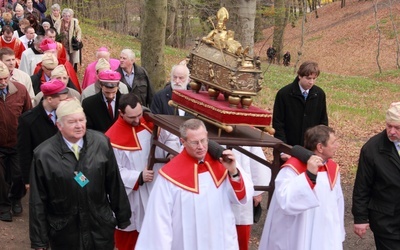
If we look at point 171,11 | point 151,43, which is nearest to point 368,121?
point 151,43

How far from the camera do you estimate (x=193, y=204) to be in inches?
212

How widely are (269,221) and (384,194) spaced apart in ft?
4.06

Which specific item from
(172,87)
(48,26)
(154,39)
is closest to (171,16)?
(48,26)

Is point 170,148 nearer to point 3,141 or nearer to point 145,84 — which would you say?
point 3,141

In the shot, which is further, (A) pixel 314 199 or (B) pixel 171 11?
(B) pixel 171 11

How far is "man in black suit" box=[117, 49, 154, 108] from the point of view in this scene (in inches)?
396

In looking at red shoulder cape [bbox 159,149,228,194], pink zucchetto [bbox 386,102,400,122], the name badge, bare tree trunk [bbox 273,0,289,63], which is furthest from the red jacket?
bare tree trunk [bbox 273,0,289,63]

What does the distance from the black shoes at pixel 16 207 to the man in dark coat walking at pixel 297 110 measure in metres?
3.46

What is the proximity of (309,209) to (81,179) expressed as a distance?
1.95 metres

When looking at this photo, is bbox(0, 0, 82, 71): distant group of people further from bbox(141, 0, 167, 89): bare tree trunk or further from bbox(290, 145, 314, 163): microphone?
bbox(290, 145, 314, 163): microphone

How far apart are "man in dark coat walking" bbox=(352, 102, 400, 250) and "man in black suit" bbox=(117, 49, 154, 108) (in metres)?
4.40

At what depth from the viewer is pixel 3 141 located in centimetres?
830

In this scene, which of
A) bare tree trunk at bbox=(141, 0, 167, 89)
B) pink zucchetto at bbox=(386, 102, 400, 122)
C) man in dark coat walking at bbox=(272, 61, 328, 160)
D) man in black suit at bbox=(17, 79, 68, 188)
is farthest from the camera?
bare tree trunk at bbox=(141, 0, 167, 89)

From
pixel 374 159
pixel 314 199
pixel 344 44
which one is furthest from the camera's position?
pixel 344 44
